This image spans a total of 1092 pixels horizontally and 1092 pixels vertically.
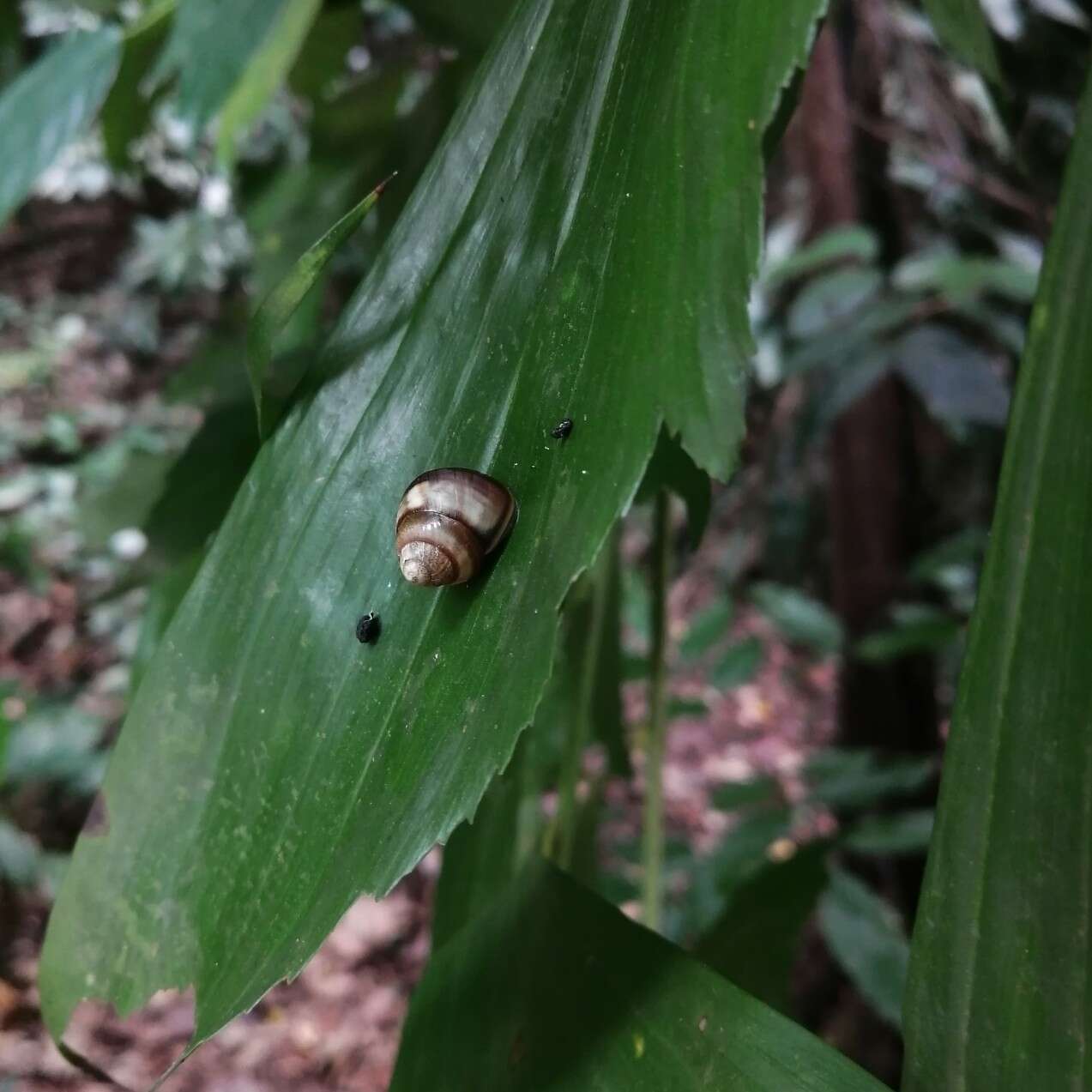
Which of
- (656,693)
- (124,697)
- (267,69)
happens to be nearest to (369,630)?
(656,693)

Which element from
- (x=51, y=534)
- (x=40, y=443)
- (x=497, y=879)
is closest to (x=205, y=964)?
(x=497, y=879)

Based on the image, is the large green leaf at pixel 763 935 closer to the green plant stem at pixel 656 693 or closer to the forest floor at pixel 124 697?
the green plant stem at pixel 656 693

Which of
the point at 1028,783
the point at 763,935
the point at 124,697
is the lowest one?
the point at 124,697

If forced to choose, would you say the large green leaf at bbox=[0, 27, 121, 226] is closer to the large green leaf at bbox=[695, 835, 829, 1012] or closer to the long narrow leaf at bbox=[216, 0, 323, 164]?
the long narrow leaf at bbox=[216, 0, 323, 164]

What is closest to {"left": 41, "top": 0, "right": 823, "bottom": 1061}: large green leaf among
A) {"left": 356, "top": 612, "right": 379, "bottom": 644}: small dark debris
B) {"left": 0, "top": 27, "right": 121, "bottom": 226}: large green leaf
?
{"left": 356, "top": 612, "right": 379, "bottom": 644}: small dark debris

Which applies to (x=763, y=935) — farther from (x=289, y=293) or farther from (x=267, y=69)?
(x=267, y=69)

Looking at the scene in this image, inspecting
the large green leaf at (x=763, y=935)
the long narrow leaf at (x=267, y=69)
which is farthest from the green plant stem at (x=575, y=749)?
the long narrow leaf at (x=267, y=69)

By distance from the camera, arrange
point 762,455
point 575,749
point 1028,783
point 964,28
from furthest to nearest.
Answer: point 762,455, point 575,749, point 964,28, point 1028,783
